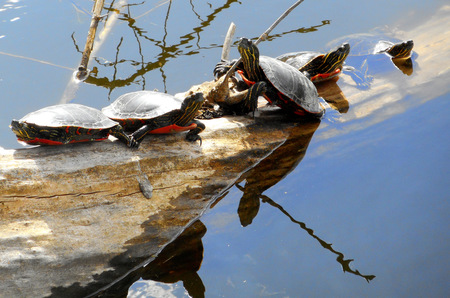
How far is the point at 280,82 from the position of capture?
4.07 meters

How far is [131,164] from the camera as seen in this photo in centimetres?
325

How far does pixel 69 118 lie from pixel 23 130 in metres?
0.29

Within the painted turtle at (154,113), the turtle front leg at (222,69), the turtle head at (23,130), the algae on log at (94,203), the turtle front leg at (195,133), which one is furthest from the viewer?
the turtle front leg at (222,69)

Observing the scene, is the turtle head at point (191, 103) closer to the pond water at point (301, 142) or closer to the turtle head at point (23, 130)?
the pond water at point (301, 142)

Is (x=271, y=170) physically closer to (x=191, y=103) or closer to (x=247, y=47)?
(x=191, y=103)

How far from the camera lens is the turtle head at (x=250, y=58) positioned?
155 inches

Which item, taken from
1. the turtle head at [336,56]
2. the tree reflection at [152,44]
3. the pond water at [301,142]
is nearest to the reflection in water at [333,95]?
the pond water at [301,142]

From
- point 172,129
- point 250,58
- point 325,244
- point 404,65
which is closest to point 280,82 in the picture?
point 250,58

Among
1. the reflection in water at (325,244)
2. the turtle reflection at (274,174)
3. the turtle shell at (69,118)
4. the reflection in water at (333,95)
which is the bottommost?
the reflection in water at (325,244)

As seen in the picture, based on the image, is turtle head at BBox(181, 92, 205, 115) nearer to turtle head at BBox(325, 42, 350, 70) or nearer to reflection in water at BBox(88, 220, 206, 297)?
reflection in water at BBox(88, 220, 206, 297)

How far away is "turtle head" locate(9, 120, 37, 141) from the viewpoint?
2.95 meters

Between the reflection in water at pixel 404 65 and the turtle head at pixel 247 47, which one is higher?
the turtle head at pixel 247 47

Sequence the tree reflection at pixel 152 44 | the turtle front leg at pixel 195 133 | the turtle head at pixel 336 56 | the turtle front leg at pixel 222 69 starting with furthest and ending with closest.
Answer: the tree reflection at pixel 152 44, the turtle head at pixel 336 56, the turtle front leg at pixel 222 69, the turtle front leg at pixel 195 133

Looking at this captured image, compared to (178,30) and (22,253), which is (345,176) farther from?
(178,30)
